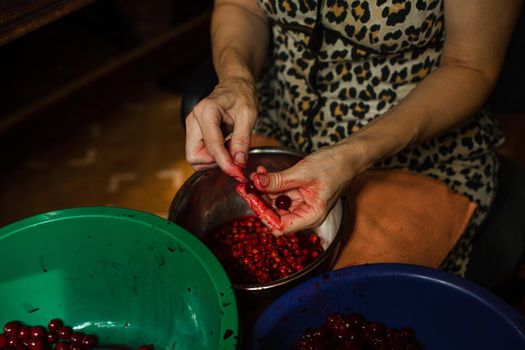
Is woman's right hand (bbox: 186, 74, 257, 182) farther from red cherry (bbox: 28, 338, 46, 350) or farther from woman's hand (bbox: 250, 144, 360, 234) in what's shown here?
red cherry (bbox: 28, 338, 46, 350)

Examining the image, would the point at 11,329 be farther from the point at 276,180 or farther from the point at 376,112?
the point at 376,112

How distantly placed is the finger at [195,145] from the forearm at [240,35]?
224 millimetres

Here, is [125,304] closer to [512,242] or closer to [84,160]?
[512,242]

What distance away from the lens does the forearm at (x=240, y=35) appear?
3.90 ft

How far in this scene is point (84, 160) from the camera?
2336mm

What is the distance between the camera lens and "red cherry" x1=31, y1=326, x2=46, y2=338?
0.95 metres

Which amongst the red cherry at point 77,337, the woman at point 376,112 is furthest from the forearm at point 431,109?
the red cherry at point 77,337

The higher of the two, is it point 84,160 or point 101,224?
point 101,224

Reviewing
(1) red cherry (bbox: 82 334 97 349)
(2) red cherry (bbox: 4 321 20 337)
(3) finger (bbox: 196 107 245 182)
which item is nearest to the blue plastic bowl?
(3) finger (bbox: 196 107 245 182)

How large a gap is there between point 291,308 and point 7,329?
549 millimetres

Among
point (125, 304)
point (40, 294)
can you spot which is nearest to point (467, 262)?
point (125, 304)

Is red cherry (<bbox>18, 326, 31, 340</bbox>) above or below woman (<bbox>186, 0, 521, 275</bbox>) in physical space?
below

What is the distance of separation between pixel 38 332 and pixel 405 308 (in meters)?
0.68

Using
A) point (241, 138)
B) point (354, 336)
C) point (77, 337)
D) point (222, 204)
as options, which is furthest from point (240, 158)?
point (77, 337)
